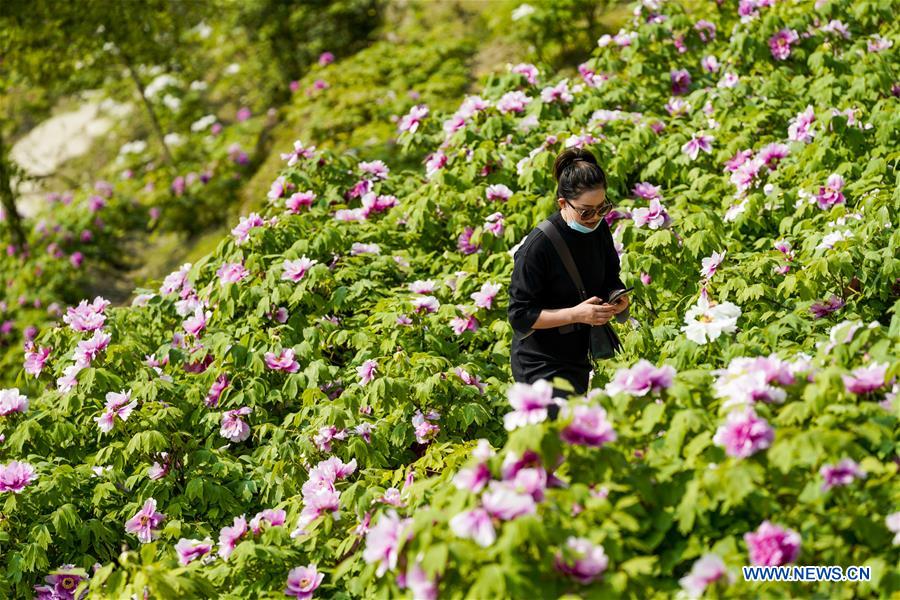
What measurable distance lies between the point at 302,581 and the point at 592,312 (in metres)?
1.27

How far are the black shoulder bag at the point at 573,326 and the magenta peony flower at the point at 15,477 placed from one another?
1957 mm

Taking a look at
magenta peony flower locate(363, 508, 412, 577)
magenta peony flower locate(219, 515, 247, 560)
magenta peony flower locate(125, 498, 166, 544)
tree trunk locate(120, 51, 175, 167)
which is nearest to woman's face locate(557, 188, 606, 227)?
magenta peony flower locate(363, 508, 412, 577)

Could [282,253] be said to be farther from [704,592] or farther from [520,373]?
[704,592]

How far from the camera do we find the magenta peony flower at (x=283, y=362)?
4332 millimetres

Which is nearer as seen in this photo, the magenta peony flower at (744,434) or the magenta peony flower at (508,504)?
the magenta peony flower at (508,504)

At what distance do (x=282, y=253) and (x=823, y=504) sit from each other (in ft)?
10.5

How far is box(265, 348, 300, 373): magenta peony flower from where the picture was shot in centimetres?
433

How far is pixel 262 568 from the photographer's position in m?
3.21

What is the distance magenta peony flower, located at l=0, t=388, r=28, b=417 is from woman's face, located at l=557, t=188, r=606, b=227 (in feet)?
7.98

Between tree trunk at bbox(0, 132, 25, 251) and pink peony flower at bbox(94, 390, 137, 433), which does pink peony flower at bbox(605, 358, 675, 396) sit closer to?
pink peony flower at bbox(94, 390, 137, 433)

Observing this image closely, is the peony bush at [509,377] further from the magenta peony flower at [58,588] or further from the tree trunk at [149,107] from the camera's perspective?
the tree trunk at [149,107]

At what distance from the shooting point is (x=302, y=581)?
3117 millimetres

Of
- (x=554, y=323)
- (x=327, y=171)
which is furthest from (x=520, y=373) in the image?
(x=327, y=171)

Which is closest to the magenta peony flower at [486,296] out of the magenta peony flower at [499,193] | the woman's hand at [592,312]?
the magenta peony flower at [499,193]
